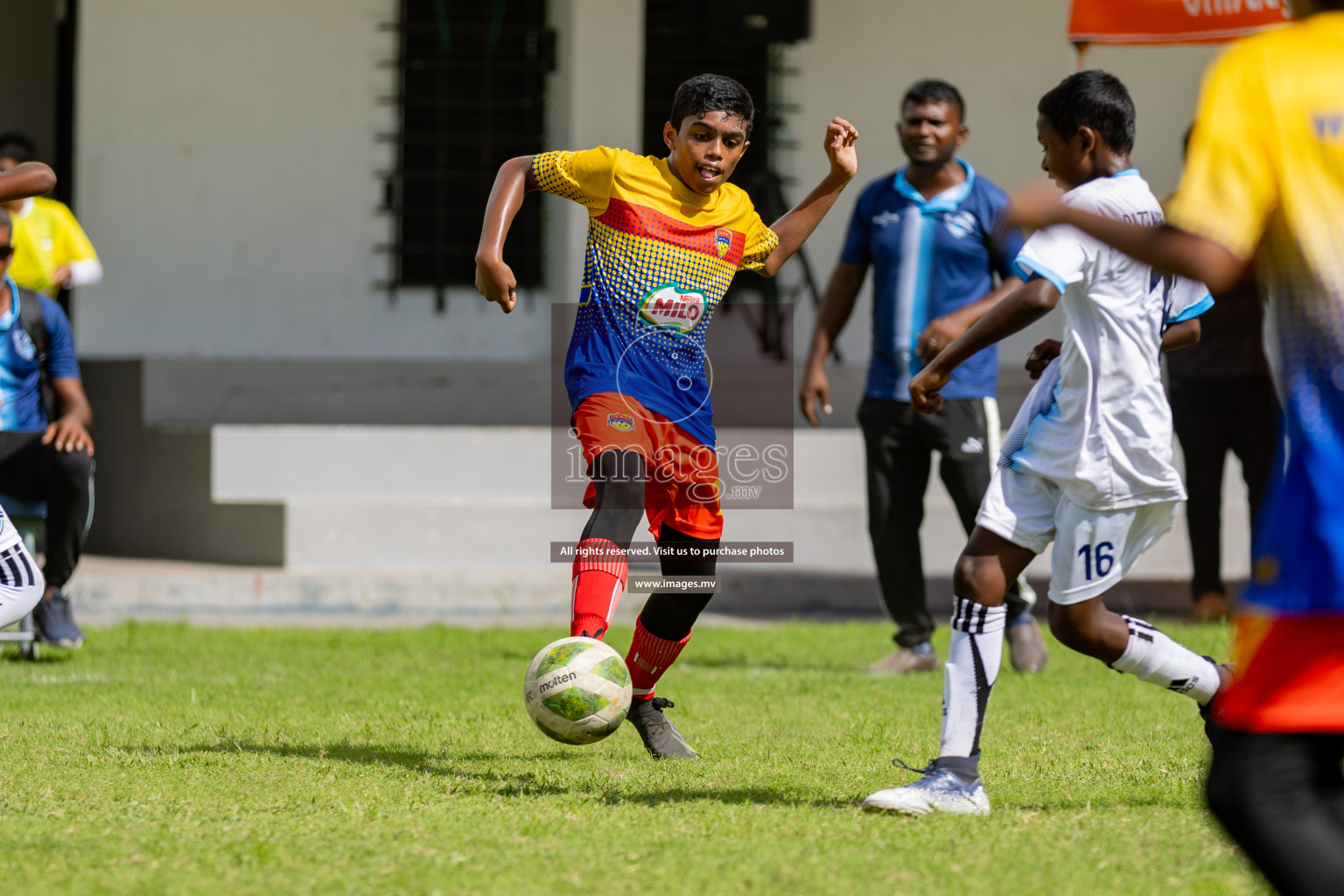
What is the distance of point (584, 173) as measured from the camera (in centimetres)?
482

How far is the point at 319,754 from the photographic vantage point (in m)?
4.76

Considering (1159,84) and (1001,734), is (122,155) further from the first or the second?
(1001,734)

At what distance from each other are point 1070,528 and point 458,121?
9393 mm

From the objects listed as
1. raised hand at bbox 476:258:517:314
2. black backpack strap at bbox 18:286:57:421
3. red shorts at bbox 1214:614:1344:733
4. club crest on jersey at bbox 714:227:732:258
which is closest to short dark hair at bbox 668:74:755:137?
club crest on jersey at bbox 714:227:732:258

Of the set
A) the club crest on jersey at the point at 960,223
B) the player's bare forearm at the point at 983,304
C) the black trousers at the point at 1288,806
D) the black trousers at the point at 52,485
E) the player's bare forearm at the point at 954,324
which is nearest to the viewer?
the black trousers at the point at 1288,806

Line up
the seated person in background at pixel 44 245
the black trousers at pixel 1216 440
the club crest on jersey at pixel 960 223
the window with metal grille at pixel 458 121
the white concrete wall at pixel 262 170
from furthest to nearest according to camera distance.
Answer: the window with metal grille at pixel 458 121, the white concrete wall at pixel 262 170, the seated person in background at pixel 44 245, the black trousers at pixel 1216 440, the club crest on jersey at pixel 960 223

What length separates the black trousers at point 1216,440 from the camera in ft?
27.1


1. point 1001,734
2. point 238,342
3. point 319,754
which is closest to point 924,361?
point 1001,734

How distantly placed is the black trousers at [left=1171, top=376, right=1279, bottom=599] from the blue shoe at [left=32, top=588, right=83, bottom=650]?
18.2 feet

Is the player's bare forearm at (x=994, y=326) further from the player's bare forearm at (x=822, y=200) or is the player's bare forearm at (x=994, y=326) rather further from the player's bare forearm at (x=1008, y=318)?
the player's bare forearm at (x=822, y=200)

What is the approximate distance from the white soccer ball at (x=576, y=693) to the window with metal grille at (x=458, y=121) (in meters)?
8.43

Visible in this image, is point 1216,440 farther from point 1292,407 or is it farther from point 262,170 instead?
point 262,170

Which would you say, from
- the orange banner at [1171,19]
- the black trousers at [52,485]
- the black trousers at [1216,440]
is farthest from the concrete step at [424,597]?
the orange banner at [1171,19]

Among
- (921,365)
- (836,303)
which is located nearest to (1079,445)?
(921,365)
